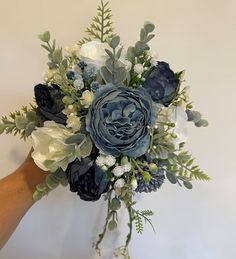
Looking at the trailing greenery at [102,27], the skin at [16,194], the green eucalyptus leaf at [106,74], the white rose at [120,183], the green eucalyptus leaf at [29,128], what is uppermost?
the trailing greenery at [102,27]

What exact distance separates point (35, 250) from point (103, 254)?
20cm

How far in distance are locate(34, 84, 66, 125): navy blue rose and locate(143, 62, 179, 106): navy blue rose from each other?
6.5 inches

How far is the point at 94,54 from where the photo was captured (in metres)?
0.66

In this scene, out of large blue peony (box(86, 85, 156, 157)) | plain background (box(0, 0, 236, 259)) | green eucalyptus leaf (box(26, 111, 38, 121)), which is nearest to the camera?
large blue peony (box(86, 85, 156, 157))

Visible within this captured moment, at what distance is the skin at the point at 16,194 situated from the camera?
2.50 feet

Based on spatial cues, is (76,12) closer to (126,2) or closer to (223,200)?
(126,2)

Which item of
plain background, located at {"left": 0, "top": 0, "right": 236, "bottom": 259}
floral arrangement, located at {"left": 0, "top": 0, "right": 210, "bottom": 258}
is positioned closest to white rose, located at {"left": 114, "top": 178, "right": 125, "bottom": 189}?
floral arrangement, located at {"left": 0, "top": 0, "right": 210, "bottom": 258}

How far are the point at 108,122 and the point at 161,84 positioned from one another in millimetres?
129

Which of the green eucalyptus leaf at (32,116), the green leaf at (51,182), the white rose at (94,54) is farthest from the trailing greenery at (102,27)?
the green leaf at (51,182)

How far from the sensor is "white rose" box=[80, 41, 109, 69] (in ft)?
2.15

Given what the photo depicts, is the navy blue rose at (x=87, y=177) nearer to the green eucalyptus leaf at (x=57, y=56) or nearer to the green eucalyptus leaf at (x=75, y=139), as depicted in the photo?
the green eucalyptus leaf at (x=75, y=139)

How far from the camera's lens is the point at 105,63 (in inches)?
25.1

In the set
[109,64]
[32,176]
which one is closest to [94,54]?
[109,64]

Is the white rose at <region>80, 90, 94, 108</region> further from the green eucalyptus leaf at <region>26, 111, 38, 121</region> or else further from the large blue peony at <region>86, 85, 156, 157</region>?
the green eucalyptus leaf at <region>26, 111, 38, 121</region>
